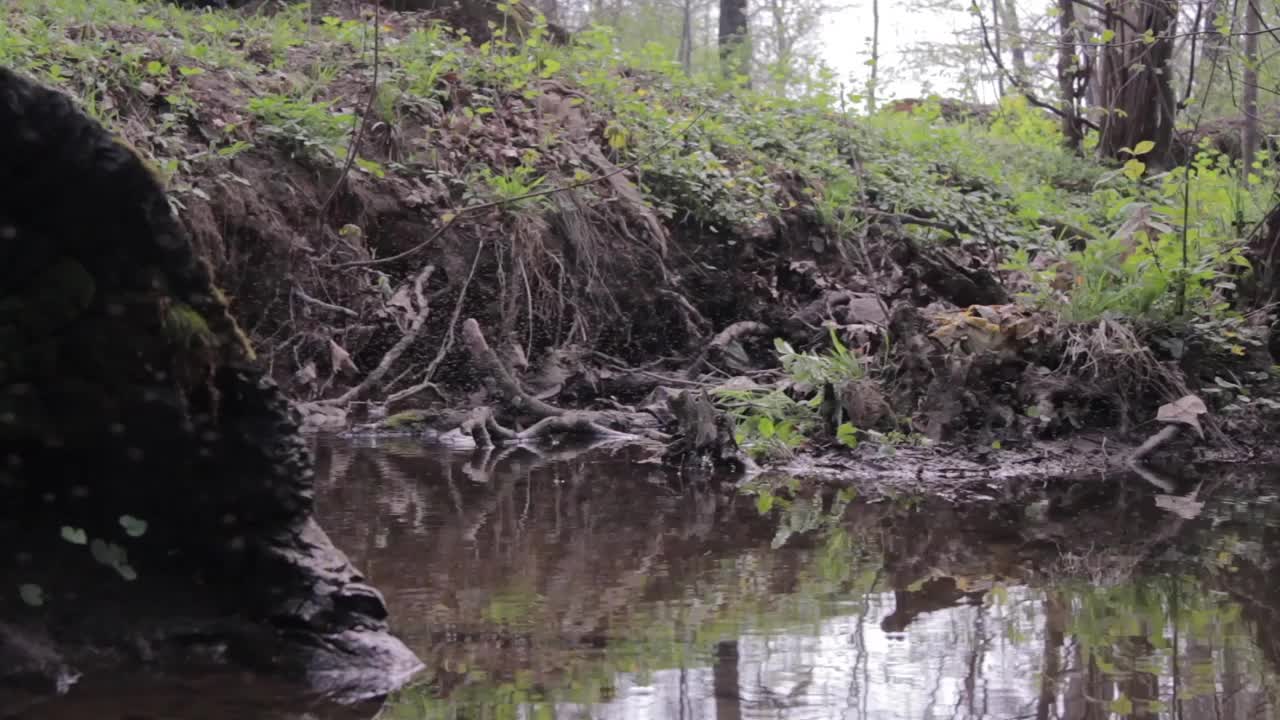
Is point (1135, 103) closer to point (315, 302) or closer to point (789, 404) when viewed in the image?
point (789, 404)

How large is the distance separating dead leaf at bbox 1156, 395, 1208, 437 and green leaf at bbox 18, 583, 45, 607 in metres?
5.03

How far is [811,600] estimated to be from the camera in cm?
278

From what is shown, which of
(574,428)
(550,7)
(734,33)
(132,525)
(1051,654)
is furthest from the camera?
(550,7)

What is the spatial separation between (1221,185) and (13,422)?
7428 mm

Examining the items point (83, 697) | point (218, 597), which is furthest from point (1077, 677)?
point (83, 697)

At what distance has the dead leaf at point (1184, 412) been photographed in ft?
17.5

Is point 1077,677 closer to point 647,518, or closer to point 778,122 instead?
point 647,518

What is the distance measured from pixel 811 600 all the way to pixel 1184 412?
3.47 meters

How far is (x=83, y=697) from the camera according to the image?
1918mm

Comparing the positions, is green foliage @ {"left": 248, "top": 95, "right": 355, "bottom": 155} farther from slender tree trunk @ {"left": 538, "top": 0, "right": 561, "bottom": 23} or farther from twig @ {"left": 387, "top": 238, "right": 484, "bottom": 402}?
slender tree trunk @ {"left": 538, "top": 0, "right": 561, "bottom": 23}

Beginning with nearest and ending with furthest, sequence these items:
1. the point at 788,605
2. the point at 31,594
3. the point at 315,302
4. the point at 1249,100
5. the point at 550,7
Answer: the point at 31,594
the point at 788,605
the point at 315,302
the point at 1249,100
the point at 550,7

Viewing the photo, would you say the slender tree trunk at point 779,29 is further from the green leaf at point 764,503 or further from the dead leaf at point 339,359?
the green leaf at point 764,503

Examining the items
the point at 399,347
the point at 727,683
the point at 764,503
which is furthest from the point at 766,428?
the point at 727,683

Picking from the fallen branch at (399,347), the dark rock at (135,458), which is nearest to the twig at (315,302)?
the fallen branch at (399,347)
